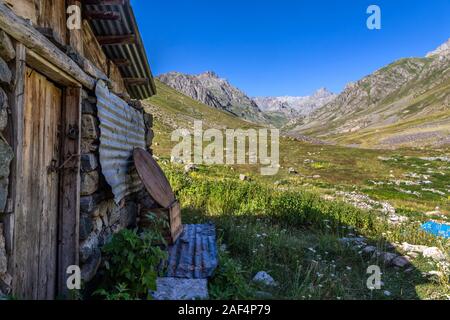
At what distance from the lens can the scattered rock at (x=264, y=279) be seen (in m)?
5.00

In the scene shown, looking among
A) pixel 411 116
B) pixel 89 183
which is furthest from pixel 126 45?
pixel 411 116

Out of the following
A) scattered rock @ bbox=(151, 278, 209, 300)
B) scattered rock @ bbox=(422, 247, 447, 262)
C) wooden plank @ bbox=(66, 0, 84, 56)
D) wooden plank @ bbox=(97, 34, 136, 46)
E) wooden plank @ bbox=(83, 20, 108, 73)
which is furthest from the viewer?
scattered rock @ bbox=(422, 247, 447, 262)

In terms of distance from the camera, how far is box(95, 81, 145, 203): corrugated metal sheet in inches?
184

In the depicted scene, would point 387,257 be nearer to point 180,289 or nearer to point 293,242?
point 293,242

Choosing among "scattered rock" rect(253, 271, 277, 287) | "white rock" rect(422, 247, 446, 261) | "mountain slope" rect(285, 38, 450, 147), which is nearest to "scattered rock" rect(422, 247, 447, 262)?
"white rock" rect(422, 247, 446, 261)

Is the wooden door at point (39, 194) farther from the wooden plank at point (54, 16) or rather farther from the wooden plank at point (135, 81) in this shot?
the wooden plank at point (135, 81)

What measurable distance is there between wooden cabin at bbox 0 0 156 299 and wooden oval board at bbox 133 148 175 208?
332 millimetres

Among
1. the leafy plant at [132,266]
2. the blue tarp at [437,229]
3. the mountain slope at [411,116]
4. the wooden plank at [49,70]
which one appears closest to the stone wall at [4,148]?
the wooden plank at [49,70]

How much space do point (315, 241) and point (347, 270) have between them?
1637mm

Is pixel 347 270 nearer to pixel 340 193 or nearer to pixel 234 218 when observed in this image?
pixel 234 218

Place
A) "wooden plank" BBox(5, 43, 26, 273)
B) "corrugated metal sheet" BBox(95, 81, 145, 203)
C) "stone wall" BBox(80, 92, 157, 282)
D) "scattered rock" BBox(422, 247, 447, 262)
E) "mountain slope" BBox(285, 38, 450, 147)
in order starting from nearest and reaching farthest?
"wooden plank" BBox(5, 43, 26, 273) → "stone wall" BBox(80, 92, 157, 282) → "corrugated metal sheet" BBox(95, 81, 145, 203) → "scattered rock" BBox(422, 247, 447, 262) → "mountain slope" BBox(285, 38, 450, 147)

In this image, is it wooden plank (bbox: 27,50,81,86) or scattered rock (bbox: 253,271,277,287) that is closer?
wooden plank (bbox: 27,50,81,86)

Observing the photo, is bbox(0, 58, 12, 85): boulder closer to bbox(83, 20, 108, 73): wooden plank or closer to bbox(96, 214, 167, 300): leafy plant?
bbox(96, 214, 167, 300): leafy plant

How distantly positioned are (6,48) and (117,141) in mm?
2999
